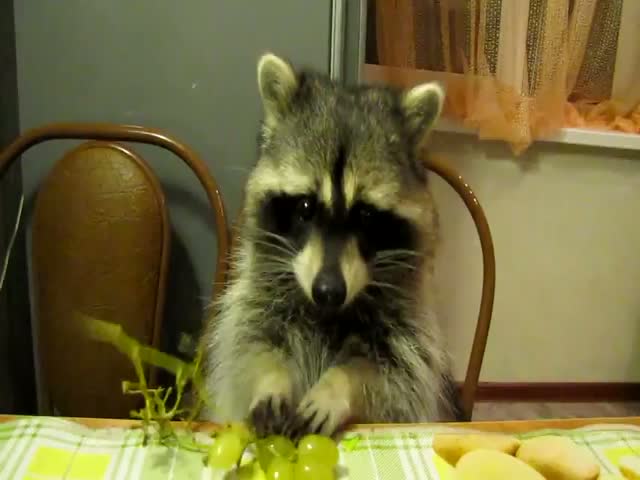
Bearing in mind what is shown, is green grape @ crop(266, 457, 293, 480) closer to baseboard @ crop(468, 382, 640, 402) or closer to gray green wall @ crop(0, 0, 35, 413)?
gray green wall @ crop(0, 0, 35, 413)

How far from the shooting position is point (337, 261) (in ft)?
3.16

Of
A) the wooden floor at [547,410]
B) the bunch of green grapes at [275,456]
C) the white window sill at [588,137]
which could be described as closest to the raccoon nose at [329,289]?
the bunch of green grapes at [275,456]

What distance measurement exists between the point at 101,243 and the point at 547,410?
5.86 ft

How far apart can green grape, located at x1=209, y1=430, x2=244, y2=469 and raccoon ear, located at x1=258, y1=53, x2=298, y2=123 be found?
0.63 meters

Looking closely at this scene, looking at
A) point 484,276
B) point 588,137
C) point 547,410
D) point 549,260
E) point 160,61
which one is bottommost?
point 547,410

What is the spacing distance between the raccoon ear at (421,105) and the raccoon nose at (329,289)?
13.6 inches

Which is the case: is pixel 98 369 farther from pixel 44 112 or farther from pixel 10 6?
pixel 10 6

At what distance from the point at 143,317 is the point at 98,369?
6.4 inches

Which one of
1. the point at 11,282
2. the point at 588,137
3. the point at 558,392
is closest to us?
the point at 11,282

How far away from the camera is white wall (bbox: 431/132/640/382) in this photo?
85.0 inches

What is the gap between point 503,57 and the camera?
6.17ft

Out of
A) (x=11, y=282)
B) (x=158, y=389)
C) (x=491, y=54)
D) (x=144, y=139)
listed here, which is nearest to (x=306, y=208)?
(x=158, y=389)

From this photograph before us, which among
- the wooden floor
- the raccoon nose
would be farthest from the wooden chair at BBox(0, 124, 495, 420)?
the wooden floor

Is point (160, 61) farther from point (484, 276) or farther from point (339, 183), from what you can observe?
point (484, 276)
